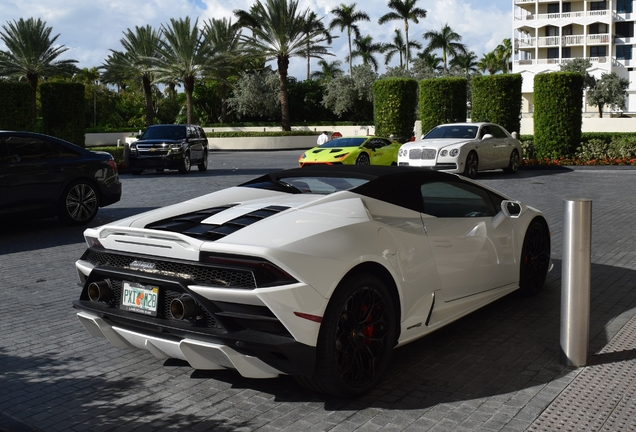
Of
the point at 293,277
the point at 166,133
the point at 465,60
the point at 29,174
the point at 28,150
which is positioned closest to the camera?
the point at 293,277

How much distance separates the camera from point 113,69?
58531 mm

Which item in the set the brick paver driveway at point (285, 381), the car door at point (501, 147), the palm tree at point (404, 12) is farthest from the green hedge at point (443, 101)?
the palm tree at point (404, 12)

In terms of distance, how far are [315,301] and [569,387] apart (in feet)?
5.92

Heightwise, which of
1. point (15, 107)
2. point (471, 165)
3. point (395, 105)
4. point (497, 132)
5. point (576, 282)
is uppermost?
point (395, 105)

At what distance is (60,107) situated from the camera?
24828mm

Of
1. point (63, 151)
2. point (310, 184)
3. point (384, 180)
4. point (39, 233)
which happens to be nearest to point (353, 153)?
point (63, 151)

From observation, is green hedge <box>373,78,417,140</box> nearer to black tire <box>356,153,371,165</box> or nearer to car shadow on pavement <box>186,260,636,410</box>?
black tire <box>356,153,371,165</box>

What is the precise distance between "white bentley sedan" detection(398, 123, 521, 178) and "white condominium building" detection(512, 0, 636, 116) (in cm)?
6462

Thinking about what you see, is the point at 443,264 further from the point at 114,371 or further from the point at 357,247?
the point at 114,371

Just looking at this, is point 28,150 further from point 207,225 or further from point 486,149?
point 486,149

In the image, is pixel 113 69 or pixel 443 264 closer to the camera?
pixel 443 264

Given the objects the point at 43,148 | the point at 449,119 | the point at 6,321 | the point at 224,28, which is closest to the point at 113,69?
the point at 224,28

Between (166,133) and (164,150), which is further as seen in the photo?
(166,133)

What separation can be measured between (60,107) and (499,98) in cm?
1523
